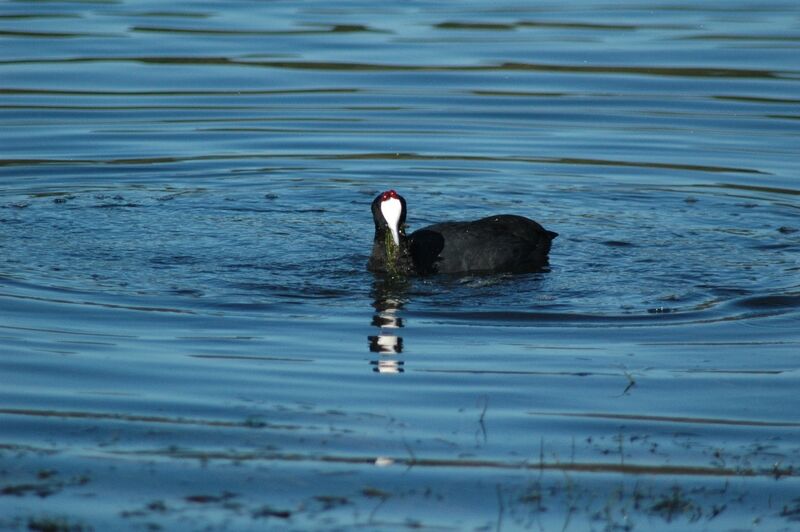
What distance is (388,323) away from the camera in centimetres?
751

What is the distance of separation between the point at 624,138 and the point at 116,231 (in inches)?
220

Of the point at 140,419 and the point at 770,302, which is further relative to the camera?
the point at 770,302

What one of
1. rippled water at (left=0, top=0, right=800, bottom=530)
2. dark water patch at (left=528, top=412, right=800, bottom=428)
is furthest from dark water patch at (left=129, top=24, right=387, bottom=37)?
dark water patch at (left=528, top=412, right=800, bottom=428)

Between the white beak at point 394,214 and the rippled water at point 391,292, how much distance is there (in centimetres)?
34

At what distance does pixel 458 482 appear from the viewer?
517 cm

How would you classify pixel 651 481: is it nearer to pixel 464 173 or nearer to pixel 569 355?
pixel 569 355

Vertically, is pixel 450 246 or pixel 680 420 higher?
pixel 450 246

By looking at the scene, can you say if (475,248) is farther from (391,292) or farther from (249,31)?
(249,31)

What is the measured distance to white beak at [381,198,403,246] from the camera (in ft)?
28.1

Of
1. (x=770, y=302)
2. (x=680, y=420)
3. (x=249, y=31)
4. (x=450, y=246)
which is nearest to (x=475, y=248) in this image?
(x=450, y=246)

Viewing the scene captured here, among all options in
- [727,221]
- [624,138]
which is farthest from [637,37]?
[727,221]

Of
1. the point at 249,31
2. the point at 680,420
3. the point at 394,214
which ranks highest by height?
the point at 249,31

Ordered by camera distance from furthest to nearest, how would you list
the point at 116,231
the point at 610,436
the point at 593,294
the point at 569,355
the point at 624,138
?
the point at 624,138, the point at 116,231, the point at 593,294, the point at 569,355, the point at 610,436

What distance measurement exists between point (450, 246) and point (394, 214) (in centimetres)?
48
